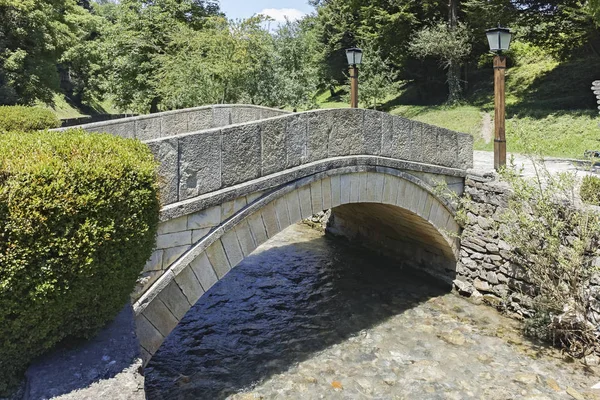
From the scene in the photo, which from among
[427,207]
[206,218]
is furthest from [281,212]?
[427,207]

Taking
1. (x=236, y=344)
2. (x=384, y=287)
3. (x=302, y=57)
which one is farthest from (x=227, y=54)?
(x=236, y=344)

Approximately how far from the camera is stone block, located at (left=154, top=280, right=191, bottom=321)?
5039 millimetres

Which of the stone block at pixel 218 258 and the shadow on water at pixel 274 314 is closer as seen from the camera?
the stone block at pixel 218 258

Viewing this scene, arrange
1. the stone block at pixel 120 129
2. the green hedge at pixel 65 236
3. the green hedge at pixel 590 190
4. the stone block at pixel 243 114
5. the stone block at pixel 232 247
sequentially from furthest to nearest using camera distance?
the stone block at pixel 243 114, the stone block at pixel 120 129, the green hedge at pixel 590 190, the stone block at pixel 232 247, the green hedge at pixel 65 236

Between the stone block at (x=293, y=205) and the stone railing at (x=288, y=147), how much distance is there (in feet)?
1.26

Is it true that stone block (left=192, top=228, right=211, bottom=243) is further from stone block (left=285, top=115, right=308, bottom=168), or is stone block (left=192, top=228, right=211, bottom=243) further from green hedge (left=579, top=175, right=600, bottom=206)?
green hedge (left=579, top=175, right=600, bottom=206)

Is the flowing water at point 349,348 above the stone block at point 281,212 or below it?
below

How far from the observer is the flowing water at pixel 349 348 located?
233 inches

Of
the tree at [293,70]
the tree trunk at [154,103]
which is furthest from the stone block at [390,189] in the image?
the tree trunk at [154,103]

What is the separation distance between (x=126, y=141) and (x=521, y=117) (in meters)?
15.9

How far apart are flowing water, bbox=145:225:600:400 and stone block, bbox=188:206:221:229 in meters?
2.22

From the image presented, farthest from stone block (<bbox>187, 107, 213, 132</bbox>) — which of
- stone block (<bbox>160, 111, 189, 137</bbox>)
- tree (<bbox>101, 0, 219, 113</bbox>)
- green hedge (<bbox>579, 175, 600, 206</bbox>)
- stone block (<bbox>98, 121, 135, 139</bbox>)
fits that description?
tree (<bbox>101, 0, 219, 113</bbox>)

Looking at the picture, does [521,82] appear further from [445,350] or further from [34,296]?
[34,296]

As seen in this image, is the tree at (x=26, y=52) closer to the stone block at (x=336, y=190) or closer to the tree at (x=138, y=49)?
the tree at (x=138, y=49)
